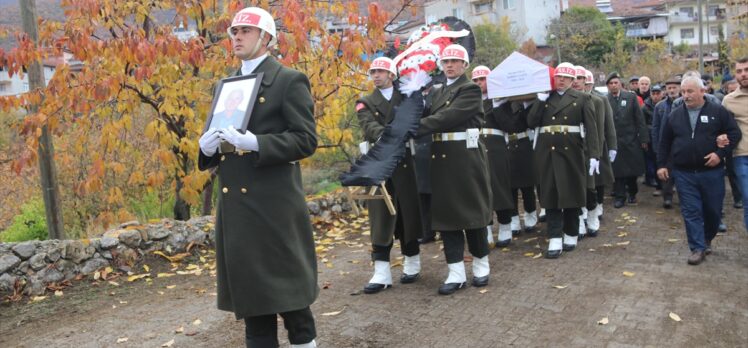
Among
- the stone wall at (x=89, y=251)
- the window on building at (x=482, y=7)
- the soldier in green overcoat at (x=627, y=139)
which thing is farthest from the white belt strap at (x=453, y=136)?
the window on building at (x=482, y=7)

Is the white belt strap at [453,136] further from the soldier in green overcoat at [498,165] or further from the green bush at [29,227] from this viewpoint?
the green bush at [29,227]

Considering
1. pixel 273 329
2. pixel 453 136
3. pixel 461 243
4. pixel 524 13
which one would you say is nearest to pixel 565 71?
pixel 453 136

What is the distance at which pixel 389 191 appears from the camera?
6215 mm

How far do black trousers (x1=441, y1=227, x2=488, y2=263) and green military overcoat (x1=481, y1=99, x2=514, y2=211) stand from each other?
1.95 metres

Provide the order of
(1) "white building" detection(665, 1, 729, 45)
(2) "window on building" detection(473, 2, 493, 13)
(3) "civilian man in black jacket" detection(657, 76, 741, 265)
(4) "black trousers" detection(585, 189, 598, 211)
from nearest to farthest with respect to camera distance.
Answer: (3) "civilian man in black jacket" detection(657, 76, 741, 265), (4) "black trousers" detection(585, 189, 598, 211), (2) "window on building" detection(473, 2, 493, 13), (1) "white building" detection(665, 1, 729, 45)

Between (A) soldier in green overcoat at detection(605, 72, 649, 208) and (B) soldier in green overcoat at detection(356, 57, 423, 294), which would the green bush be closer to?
(B) soldier in green overcoat at detection(356, 57, 423, 294)

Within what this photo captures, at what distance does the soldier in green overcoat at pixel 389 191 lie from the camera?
6.09 meters

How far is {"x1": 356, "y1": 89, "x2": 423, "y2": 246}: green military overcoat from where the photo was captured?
6078 mm

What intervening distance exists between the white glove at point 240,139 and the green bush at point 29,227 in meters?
9.14

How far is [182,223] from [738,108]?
6394mm

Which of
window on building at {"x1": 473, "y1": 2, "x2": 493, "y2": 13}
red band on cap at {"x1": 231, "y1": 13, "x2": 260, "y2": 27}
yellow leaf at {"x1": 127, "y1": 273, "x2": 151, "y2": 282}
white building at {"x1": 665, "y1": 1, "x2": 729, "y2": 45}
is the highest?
window on building at {"x1": 473, "y1": 2, "x2": 493, "y2": 13}

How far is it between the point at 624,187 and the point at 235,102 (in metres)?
8.63

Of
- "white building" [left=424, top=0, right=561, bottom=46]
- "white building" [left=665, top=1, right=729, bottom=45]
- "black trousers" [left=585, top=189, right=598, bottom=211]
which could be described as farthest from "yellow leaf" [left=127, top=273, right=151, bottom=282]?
"white building" [left=665, top=1, right=729, bottom=45]

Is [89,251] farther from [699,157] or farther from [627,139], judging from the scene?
[627,139]
